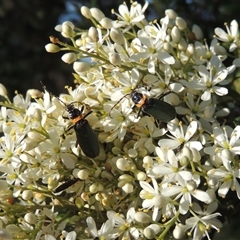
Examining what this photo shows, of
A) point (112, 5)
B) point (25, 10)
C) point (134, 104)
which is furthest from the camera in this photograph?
point (25, 10)

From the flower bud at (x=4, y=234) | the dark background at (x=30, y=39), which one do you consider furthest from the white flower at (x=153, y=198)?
the dark background at (x=30, y=39)

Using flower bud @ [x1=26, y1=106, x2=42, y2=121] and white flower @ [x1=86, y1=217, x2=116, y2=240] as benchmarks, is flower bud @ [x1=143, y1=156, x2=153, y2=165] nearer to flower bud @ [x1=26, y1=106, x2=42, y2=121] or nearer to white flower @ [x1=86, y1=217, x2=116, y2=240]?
white flower @ [x1=86, y1=217, x2=116, y2=240]

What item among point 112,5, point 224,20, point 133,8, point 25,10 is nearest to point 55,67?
point 25,10

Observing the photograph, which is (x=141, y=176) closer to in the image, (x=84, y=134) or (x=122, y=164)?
(x=122, y=164)

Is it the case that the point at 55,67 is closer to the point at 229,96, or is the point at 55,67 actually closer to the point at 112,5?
the point at 112,5

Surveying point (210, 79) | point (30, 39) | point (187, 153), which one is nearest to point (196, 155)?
point (187, 153)

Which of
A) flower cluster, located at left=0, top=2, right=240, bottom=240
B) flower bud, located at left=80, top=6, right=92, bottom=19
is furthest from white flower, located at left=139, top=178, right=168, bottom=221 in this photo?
flower bud, located at left=80, top=6, right=92, bottom=19

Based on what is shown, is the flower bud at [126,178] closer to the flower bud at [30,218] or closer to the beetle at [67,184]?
the beetle at [67,184]

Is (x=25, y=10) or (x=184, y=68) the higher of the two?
(x=184, y=68)
